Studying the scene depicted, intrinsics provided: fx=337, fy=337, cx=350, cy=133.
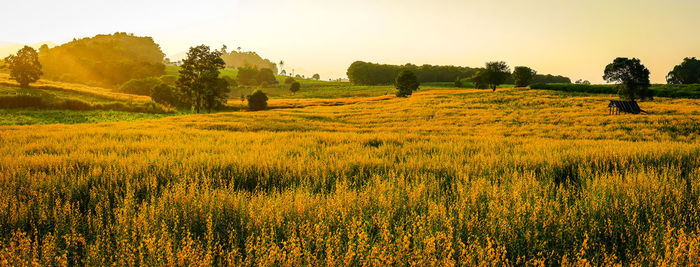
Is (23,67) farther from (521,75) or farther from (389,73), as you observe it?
(389,73)

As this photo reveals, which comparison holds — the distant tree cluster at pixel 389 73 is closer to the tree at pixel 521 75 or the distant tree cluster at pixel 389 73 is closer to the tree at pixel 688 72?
the tree at pixel 521 75

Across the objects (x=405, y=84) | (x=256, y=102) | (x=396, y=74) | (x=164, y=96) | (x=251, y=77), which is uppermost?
(x=396, y=74)

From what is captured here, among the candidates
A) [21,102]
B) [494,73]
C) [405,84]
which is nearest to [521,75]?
[494,73]

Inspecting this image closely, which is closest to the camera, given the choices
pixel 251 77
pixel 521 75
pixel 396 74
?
pixel 521 75

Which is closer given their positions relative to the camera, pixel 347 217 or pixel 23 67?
pixel 347 217

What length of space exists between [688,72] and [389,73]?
102721mm

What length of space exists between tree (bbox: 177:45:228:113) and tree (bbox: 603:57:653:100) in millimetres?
50381

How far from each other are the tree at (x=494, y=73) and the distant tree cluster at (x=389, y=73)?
7740 cm

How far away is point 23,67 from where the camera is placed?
62281mm

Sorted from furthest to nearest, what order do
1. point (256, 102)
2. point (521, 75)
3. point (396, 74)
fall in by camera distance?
1. point (396, 74)
2. point (521, 75)
3. point (256, 102)

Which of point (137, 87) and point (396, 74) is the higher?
point (396, 74)

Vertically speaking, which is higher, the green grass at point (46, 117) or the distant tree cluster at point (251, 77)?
the distant tree cluster at point (251, 77)

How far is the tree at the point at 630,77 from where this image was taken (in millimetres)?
38031

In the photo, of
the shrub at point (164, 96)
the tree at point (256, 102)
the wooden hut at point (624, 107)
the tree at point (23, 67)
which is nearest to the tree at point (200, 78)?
the tree at point (256, 102)
